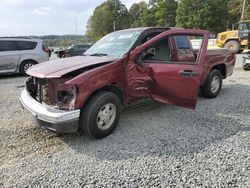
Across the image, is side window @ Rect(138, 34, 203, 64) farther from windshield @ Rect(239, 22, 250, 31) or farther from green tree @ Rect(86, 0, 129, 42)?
green tree @ Rect(86, 0, 129, 42)

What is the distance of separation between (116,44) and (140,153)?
2.22 m

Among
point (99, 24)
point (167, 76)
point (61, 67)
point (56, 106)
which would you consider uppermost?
point (99, 24)

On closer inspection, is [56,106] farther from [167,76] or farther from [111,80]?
[167,76]

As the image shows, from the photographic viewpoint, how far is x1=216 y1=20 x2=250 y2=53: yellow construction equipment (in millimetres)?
18375

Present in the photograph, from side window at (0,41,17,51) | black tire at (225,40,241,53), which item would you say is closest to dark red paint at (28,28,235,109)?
side window at (0,41,17,51)

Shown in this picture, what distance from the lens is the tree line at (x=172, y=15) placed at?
51375mm

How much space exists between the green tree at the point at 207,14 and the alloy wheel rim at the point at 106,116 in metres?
52.0

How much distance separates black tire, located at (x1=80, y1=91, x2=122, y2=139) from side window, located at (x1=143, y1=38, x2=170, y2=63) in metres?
1.05

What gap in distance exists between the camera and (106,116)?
3.98 metres

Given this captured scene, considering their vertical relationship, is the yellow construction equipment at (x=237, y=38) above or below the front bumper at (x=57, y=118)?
above

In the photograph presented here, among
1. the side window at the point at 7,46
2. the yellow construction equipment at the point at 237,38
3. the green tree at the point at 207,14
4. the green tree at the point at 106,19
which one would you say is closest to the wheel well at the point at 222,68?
the side window at the point at 7,46

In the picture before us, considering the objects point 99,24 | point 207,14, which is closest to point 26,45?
point 207,14

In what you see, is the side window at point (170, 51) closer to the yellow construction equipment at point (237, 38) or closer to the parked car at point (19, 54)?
the parked car at point (19, 54)

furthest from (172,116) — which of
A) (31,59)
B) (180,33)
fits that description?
(31,59)
